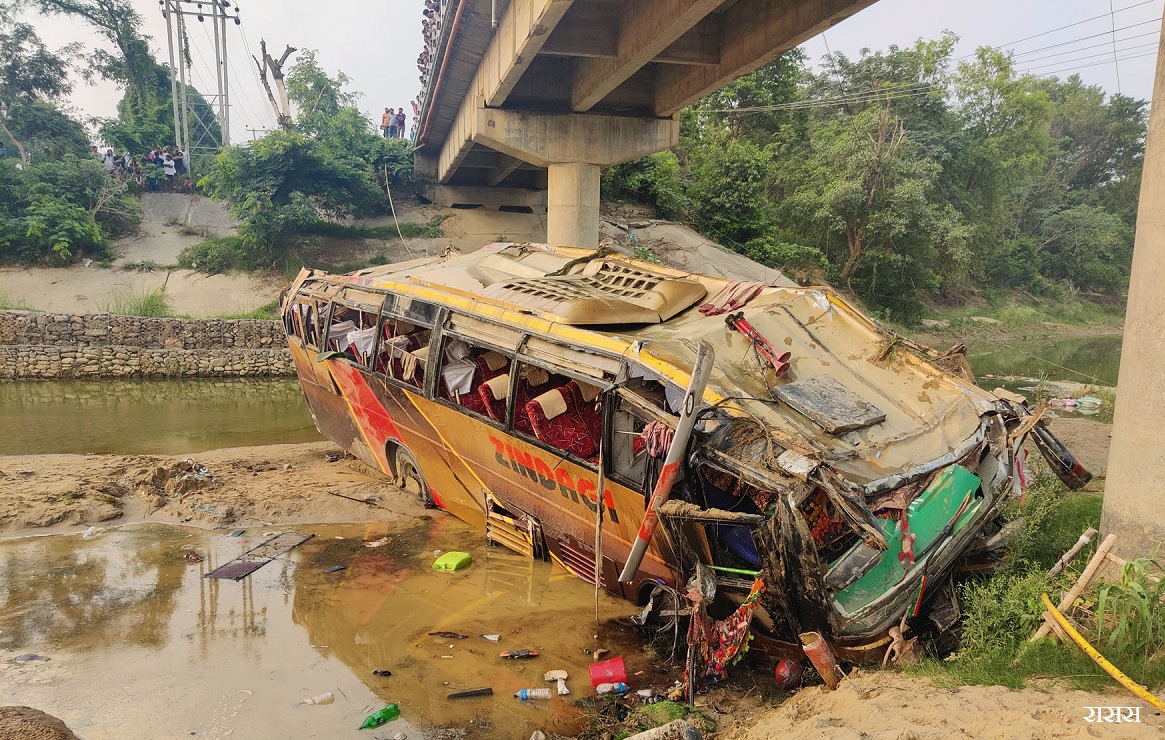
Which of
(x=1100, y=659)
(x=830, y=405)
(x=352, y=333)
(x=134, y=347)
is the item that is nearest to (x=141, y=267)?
(x=134, y=347)

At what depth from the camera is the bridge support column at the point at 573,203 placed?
49.9 feet

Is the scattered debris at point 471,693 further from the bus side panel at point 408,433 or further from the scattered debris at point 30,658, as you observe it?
the scattered debris at point 30,658

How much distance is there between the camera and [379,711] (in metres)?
4.81

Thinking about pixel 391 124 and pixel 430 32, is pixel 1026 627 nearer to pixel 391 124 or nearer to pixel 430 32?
pixel 430 32

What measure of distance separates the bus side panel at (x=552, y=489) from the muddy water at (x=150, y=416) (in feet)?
22.0

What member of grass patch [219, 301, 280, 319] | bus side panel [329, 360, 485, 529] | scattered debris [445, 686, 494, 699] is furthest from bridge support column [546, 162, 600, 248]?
scattered debris [445, 686, 494, 699]

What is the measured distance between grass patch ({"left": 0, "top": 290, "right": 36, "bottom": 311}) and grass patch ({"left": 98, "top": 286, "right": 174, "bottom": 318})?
164 cm

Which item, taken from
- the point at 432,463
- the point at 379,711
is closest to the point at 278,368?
the point at 432,463

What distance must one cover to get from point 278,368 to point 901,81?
2981cm

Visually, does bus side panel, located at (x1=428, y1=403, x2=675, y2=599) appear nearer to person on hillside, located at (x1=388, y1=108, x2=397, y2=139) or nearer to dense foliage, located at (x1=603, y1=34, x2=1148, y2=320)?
dense foliage, located at (x1=603, y1=34, x2=1148, y2=320)

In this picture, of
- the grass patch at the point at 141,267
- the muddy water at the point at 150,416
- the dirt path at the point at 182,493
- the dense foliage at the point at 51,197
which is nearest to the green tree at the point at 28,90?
the dense foliage at the point at 51,197

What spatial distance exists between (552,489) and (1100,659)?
3837mm

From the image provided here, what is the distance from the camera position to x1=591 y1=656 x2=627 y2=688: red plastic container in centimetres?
512

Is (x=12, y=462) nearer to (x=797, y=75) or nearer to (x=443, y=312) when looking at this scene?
(x=443, y=312)
